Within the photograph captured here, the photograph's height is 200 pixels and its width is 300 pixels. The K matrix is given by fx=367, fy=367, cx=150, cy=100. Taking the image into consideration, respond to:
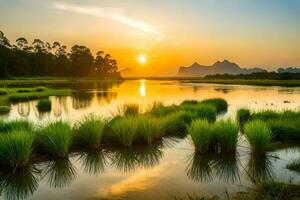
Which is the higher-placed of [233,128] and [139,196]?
[233,128]

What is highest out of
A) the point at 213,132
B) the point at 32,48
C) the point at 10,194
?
the point at 32,48

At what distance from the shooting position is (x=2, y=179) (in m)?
9.03

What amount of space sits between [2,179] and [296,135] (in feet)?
34.5

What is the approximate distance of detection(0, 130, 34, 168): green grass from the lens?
9.77 m

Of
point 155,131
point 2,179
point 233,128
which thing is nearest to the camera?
point 2,179

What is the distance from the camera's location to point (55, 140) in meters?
11.1

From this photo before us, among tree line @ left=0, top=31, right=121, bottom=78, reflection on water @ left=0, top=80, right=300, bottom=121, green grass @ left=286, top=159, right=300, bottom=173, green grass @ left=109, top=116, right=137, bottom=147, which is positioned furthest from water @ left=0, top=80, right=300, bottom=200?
tree line @ left=0, top=31, right=121, bottom=78

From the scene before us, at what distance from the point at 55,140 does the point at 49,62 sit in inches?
4582

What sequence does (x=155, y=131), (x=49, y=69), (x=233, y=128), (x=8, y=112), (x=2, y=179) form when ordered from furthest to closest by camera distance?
1. (x=49, y=69)
2. (x=8, y=112)
3. (x=155, y=131)
4. (x=233, y=128)
5. (x=2, y=179)

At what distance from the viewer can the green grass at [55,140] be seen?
11.1m

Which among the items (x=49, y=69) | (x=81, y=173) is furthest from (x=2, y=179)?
(x=49, y=69)

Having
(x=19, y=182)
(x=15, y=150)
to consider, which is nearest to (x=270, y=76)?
(x=15, y=150)

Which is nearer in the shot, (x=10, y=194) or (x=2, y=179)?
(x=10, y=194)

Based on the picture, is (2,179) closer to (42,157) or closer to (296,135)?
→ (42,157)
